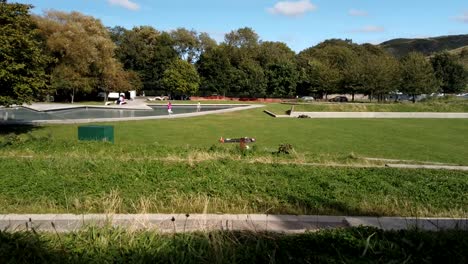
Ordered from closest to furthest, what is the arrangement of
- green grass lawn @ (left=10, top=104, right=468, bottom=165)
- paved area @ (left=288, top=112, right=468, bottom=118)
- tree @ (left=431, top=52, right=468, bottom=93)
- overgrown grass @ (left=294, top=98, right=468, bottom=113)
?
green grass lawn @ (left=10, top=104, right=468, bottom=165), paved area @ (left=288, top=112, right=468, bottom=118), overgrown grass @ (left=294, top=98, right=468, bottom=113), tree @ (left=431, top=52, right=468, bottom=93)

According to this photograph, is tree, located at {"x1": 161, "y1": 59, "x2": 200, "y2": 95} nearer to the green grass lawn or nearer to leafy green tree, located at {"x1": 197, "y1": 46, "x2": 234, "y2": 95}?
leafy green tree, located at {"x1": 197, "y1": 46, "x2": 234, "y2": 95}

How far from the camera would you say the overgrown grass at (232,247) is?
3.23m

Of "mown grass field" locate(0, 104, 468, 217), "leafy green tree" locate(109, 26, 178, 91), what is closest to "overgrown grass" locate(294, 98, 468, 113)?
"mown grass field" locate(0, 104, 468, 217)

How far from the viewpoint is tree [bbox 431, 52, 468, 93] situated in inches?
3578

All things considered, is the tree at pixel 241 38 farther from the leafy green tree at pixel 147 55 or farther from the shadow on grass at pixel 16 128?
the shadow on grass at pixel 16 128

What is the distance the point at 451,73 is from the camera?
91.3 m

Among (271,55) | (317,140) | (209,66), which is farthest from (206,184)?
(271,55)

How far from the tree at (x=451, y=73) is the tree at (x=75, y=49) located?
222ft

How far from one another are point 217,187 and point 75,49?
4737cm

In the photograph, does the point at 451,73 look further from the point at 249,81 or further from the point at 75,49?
the point at 75,49

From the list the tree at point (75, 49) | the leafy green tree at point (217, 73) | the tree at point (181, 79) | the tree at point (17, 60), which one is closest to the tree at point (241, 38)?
the leafy green tree at point (217, 73)

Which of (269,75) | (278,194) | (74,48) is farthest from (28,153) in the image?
(269,75)

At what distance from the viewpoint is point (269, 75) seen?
8388cm

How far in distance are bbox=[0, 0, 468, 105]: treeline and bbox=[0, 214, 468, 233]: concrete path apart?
131ft
